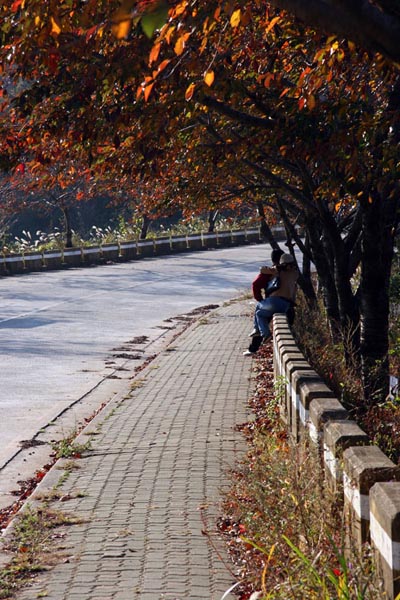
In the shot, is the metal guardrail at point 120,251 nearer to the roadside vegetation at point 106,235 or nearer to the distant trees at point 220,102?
the roadside vegetation at point 106,235

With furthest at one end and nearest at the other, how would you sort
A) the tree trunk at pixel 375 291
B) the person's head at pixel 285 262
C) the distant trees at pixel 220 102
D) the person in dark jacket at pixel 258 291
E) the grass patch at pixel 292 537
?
the person in dark jacket at pixel 258 291
the person's head at pixel 285 262
the tree trunk at pixel 375 291
the distant trees at pixel 220 102
the grass patch at pixel 292 537

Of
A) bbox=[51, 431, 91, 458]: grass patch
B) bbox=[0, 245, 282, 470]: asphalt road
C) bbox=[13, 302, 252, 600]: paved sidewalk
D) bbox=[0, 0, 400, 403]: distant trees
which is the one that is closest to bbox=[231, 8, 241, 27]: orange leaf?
bbox=[0, 0, 400, 403]: distant trees

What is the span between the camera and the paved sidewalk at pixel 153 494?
21.9 feet

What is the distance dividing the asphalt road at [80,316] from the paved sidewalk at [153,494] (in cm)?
129

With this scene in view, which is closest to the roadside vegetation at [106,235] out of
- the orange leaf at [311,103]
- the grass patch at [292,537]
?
the orange leaf at [311,103]

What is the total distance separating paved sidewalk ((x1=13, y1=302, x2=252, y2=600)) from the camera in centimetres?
668

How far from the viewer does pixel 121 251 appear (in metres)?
51.0

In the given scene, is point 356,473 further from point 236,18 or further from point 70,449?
point 70,449

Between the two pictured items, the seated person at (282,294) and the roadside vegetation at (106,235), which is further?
the roadside vegetation at (106,235)

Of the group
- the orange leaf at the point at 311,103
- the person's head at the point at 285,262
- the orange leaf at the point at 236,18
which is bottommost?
the person's head at the point at 285,262

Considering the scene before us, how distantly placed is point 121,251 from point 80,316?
2339cm

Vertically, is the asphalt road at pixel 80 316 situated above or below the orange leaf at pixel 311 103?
below

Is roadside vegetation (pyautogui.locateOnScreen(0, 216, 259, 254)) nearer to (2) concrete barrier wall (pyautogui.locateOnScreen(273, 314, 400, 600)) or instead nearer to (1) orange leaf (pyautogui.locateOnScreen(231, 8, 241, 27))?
(2) concrete barrier wall (pyautogui.locateOnScreen(273, 314, 400, 600))

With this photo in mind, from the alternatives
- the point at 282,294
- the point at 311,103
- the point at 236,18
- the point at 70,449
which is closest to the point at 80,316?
the point at 282,294
